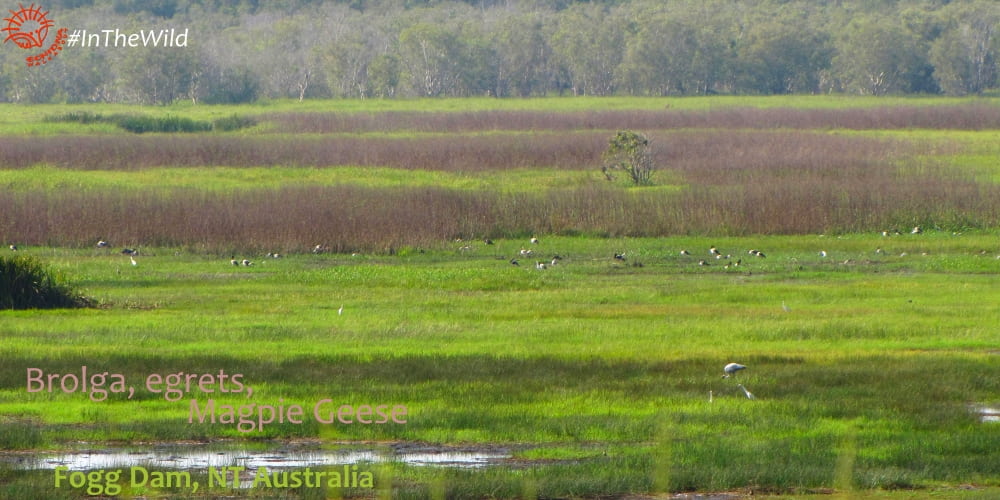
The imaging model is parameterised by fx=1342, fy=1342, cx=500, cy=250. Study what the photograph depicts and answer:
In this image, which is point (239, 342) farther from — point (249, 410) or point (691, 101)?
point (691, 101)

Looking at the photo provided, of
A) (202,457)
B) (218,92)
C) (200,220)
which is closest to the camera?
(202,457)

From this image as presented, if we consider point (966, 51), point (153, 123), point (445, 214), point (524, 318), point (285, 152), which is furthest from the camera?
point (966, 51)

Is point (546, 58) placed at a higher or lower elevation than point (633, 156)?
higher

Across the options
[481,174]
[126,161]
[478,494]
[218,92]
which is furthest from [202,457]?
[218,92]

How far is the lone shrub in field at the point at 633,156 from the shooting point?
43.7 m

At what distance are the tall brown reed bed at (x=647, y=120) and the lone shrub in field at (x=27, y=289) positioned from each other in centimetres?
4542

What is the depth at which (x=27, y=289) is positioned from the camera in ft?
69.1

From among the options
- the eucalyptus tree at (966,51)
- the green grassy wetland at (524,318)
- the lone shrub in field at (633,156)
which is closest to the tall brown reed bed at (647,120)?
the green grassy wetland at (524,318)

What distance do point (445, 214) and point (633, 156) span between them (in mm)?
11522

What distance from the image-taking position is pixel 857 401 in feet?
43.7

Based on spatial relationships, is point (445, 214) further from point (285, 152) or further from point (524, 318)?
point (285, 152)

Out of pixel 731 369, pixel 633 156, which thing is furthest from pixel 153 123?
pixel 731 369

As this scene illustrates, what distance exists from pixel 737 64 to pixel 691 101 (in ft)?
68.2

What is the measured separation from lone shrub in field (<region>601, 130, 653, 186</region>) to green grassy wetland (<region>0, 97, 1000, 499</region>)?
24.2 inches
